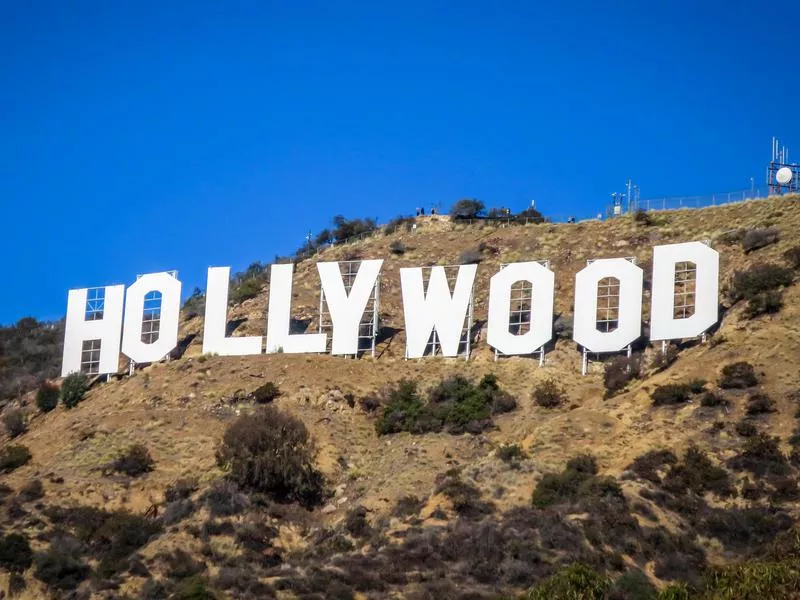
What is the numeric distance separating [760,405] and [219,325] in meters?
24.1

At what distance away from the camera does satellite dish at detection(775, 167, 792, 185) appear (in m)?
68.4

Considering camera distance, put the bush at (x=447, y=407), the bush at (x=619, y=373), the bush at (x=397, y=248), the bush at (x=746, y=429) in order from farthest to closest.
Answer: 1. the bush at (x=397, y=248)
2. the bush at (x=447, y=407)
3. the bush at (x=619, y=373)
4. the bush at (x=746, y=429)

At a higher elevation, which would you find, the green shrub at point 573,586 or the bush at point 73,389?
the bush at point 73,389

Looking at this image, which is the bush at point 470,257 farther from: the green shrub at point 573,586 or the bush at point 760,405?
the green shrub at point 573,586

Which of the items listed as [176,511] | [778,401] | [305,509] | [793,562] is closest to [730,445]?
[778,401]

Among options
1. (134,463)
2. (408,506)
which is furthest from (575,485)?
(134,463)

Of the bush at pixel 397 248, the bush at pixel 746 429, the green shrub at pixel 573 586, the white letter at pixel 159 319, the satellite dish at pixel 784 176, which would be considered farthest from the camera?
the bush at pixel 397 248

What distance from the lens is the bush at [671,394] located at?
50156mm

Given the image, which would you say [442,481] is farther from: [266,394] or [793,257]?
[793,257]

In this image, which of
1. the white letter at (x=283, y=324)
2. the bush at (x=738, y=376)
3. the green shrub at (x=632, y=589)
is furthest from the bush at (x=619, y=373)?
the green shrub at (x=632, y=589)

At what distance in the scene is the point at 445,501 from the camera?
46.8 m

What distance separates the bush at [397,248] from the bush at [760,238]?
1799 cm

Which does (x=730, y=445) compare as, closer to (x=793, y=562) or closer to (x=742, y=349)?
(x=742, y=349)

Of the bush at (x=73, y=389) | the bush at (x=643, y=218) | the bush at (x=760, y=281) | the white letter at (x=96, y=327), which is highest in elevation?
the bush at (x=643, y=218)
